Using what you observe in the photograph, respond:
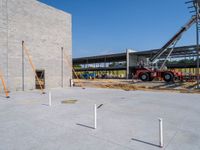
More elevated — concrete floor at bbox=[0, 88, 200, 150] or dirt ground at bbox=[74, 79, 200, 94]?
dirt ground at bbox=[74, 79, 200, 94]

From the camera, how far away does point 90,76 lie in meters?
46.4

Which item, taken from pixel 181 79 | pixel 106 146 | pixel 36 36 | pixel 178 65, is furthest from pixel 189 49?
pixel 106 146

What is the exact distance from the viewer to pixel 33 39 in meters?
15.3

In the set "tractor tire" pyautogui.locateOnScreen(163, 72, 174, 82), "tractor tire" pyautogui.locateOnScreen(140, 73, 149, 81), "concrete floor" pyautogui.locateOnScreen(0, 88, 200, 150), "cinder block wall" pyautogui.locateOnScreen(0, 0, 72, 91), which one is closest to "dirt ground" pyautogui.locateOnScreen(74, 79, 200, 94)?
"tractor tire" pyautogui.locateOnScreen(163, 72, 174, 82)

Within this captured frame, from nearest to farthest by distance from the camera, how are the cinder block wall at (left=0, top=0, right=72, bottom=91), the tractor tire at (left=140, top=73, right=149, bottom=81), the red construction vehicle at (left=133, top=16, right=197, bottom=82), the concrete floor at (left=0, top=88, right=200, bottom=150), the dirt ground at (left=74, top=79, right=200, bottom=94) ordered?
the concrete floor at (left=0, top=88, right=200, bottom=150)
the cinder block wall at (left=0, top=0, right=72, bottom=91)
the dirt ground at (left=74, top=79, right=200, bottom=94)
the red construction vehicle at (left=133, top=16, right=197, bottom=82)
the tractor tire at (left=140, top=73, right=149, bottom=81)

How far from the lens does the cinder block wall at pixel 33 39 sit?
13388mm

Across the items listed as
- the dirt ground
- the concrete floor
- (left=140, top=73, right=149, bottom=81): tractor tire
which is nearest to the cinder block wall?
the dirt ground

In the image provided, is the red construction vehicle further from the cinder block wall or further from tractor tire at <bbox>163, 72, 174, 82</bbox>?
the cinder block wall

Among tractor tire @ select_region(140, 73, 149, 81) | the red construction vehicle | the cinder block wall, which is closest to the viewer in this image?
the cinder block wall

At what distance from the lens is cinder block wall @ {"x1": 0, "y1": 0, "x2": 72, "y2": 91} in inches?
527

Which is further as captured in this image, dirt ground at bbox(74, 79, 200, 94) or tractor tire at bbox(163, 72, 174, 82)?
tractor tire at bbox(163, 72, 174, 82)

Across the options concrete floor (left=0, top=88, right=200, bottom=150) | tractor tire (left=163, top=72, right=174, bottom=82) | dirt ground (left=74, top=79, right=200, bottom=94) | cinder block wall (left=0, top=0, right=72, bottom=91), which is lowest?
concrete floor (left=0, top=88, right=200, bottom=150)

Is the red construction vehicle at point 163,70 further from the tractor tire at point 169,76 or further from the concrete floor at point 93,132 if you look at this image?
the concrete floor at point 93,132

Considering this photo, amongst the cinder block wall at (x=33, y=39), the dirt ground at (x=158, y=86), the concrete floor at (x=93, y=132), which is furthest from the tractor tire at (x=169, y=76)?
the concrete floor at (x=93, y=132)
